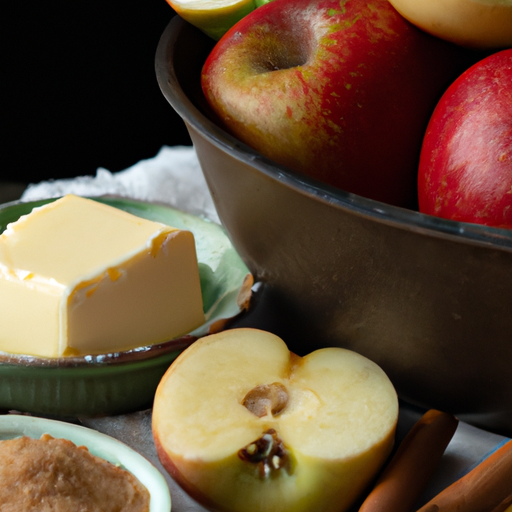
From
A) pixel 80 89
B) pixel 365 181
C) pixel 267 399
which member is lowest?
pixel 80 89

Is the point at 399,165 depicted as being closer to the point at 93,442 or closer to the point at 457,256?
the point at 457,256

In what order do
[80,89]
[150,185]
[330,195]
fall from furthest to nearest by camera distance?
[80,89]
[150,185]
[330,195]

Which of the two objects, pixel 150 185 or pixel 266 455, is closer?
pixel 266 455

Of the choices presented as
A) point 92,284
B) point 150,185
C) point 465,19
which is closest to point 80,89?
point 150,185

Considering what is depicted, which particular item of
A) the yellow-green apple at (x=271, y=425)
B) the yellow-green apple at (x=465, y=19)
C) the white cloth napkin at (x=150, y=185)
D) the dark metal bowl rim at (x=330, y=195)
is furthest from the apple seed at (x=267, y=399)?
the white cloth napkin at (x=150, y=185)

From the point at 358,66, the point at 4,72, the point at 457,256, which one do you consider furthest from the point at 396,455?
the point at 4,72

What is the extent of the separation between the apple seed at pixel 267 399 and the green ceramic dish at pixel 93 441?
7cm

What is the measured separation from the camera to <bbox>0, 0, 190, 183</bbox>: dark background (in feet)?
3.18

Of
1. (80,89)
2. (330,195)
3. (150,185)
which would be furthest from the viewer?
(80,89)

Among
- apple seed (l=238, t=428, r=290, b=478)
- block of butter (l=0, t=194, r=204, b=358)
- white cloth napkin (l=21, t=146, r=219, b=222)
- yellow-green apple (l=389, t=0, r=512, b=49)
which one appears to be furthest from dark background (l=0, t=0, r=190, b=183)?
apple seed (l=238, t=428, r=290, b=478)

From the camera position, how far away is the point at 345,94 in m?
0.44

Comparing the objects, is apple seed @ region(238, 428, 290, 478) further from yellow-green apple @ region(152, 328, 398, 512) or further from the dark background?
the dark background

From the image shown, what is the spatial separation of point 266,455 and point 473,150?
0.21 m

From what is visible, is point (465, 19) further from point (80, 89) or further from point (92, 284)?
point (80, 89)
